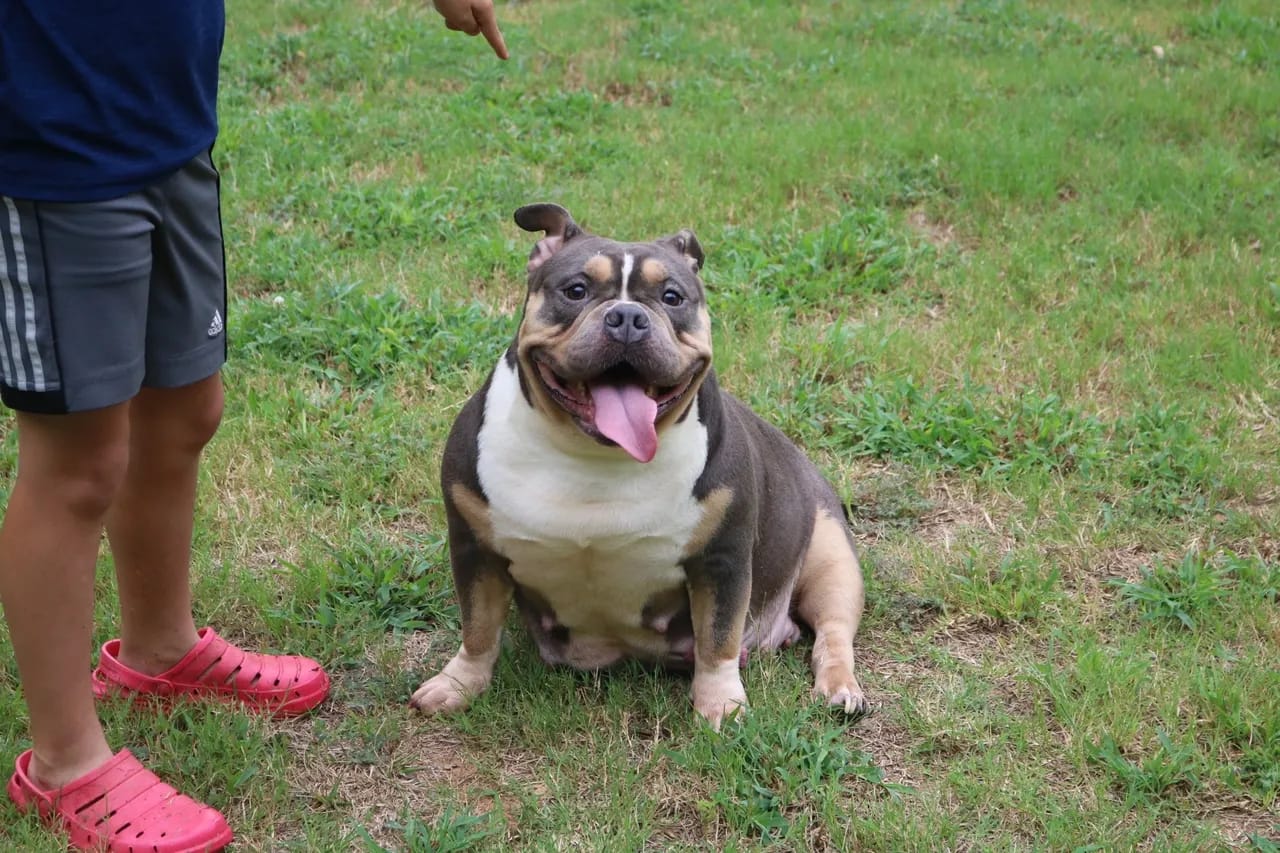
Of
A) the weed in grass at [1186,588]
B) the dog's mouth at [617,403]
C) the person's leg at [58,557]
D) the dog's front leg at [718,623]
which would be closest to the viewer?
the person's leg at [58,557]

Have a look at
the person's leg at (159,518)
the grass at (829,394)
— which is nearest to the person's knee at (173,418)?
the person's leg at (159,518)

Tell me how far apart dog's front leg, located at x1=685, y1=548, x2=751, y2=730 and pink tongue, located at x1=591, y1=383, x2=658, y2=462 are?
40 cm

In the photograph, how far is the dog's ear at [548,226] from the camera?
135 inches

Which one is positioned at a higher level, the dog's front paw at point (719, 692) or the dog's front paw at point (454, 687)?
the dog's front paw at point (719, 692)

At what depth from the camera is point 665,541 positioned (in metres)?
3.21

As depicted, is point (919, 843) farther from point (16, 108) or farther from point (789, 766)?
point (16, 108)

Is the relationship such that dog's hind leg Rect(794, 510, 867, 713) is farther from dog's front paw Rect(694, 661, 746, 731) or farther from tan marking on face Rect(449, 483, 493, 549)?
tan marking on face Rect(449, 483, 493, 549)

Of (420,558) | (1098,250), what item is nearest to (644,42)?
(1098,250)

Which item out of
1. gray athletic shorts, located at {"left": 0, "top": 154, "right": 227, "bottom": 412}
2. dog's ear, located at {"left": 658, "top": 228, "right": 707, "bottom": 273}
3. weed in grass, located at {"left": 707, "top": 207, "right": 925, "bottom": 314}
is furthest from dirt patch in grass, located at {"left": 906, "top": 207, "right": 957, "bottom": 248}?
gray athletic shorts, located at {"left": 0, "top": 154, "right": 227, "bottom": 412}

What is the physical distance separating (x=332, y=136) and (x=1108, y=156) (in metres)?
4.20

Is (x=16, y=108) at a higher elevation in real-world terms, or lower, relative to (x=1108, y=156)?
higher

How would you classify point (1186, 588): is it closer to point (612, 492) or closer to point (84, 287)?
point (612, 492)

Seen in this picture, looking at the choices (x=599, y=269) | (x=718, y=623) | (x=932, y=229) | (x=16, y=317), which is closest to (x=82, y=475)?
(x=16, y=317)

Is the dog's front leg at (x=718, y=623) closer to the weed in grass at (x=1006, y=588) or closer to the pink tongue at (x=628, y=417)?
the pink tongue at (x=628, y=417)
